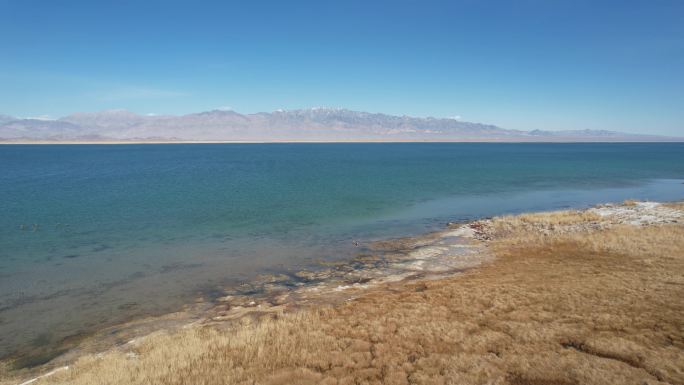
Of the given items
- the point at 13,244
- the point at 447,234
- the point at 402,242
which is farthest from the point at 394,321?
the point at 13,244

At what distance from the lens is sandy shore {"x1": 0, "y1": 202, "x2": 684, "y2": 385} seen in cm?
837

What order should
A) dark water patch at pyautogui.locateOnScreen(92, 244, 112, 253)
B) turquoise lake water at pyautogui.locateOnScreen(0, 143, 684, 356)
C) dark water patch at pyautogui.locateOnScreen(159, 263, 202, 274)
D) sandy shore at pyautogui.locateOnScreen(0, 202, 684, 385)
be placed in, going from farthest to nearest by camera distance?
dark water patch at pyautogui.locateOnScreen(92, 244, 112, 253) < dark water patch at pyautogui.locateOnScreen(159, 263, 202, 274) < turquoise lake water at pyautogui.locateOnScreen(0, 143, 684, 356) < sandy shore at pyautogui.locateOnScreen(0, 202, 684, 385)

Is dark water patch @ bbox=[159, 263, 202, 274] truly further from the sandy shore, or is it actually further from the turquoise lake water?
the sandy shore

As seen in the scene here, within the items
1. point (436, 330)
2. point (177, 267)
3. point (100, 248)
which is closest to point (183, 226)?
point (100, 248)

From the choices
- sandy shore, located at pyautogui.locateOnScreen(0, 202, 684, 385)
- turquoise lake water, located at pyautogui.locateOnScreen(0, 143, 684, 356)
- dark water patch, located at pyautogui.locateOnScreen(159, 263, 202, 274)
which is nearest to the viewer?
sandy shore, located at pyautogui.locateOnScreen(0, 202, 684, 385)

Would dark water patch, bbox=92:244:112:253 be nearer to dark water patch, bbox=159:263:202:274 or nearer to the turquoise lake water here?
the turquoise lake water

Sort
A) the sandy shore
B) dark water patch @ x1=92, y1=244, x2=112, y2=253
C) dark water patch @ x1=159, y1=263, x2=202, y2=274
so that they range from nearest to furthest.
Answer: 1. the sandy shore
2. dark water patch @ x1=159, y1=263, x2=202, y2=274
3. dark water patch @ x1=92, y1=244, x2=112, y2=253

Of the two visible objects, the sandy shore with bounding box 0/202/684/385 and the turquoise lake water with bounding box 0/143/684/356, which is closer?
the sandy shore with bounding box 0/202/684/385

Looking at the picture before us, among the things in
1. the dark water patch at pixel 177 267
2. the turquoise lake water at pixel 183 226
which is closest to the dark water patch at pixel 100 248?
the turquoise lake water at pixel 183 226

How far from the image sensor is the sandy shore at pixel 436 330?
27.5 ft

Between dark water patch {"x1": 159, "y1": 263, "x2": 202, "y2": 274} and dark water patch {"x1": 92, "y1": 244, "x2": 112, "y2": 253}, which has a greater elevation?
dark water patch {"x1": 92, "y1": 244, "x2": 112, "y2": 253}

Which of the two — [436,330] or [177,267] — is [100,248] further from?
[436,330]

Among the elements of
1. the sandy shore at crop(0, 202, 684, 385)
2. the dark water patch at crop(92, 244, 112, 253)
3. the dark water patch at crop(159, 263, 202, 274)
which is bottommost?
the dark water patch at crop(159, 263, 202, 274)

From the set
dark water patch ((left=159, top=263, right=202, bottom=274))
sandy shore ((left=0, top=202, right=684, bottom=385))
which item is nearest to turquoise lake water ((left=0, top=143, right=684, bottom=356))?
dark water patch ((left=159, top=263, right=202, bottom=274))
